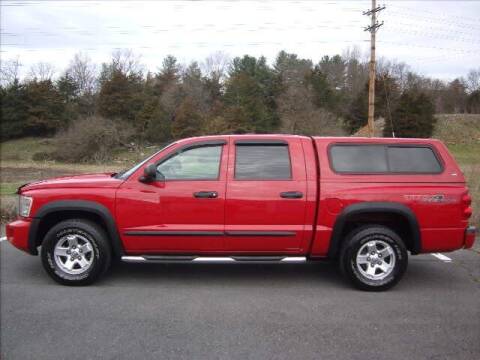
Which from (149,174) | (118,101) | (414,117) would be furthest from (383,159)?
(118,101)

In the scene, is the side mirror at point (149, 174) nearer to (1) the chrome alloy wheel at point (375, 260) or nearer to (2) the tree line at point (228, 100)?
(1) the chrome alloy wheel at point (375, 260)

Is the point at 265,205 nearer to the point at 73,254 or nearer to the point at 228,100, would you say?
the point at 73,254

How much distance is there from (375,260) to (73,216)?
354cm

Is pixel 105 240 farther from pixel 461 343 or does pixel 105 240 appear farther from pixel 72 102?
pixel 72 102

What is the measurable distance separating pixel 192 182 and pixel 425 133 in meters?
37.1

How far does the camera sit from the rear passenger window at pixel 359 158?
16.2 feet

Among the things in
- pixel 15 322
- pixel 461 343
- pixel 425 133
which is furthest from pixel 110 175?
pixel 425 133

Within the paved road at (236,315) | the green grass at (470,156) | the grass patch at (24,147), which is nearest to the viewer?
the paved road at (236,315)

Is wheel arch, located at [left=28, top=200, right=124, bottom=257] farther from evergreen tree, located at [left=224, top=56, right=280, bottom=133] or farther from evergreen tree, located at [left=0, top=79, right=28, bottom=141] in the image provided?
evergreen tree, located at [left=0, top=79, right=28, bottom=141]

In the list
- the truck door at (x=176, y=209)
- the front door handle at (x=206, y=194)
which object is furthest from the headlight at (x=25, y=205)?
the front door handle at (x=206, y=194)

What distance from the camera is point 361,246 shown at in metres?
4.88

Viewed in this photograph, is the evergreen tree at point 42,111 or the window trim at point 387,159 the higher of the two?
the evergreen tree at point 42,111

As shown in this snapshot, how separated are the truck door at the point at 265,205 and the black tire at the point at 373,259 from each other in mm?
593

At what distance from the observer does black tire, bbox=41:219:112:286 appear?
16.1ft
